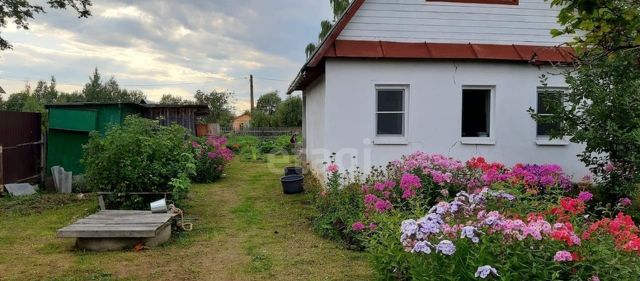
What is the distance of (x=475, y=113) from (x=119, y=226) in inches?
274

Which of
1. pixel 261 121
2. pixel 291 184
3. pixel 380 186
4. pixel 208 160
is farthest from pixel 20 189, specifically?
pixel 261 121

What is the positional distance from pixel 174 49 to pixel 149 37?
4.17 m

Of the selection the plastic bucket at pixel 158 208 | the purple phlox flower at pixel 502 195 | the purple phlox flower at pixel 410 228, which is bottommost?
the plastic bucket at pixel 158 208

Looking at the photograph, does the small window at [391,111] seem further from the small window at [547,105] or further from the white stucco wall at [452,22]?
the small window at [547,105]

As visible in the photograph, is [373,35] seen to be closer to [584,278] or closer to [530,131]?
[530,131]

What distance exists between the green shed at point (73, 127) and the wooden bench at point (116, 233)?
482 cm

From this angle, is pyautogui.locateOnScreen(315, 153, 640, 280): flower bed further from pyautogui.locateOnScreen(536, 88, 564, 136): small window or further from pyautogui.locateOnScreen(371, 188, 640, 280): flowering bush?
pyautogui.locateOnScreen(536, 88, 564, 136): small window

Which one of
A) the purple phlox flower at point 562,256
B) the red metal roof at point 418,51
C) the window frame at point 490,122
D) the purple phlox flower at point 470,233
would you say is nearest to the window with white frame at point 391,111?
the red metal roof at point 418,51

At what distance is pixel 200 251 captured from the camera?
18.5 feet

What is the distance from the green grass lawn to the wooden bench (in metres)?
0.18

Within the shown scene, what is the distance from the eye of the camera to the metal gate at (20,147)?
30.9ft

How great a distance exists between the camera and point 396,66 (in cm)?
870

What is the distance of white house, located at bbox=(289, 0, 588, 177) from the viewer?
8602 millimetres

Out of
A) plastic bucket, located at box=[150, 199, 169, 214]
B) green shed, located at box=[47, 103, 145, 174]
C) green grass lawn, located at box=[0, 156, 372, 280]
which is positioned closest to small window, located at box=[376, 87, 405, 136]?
green grass lawn, located at box=[0, 156, 372, 280]
